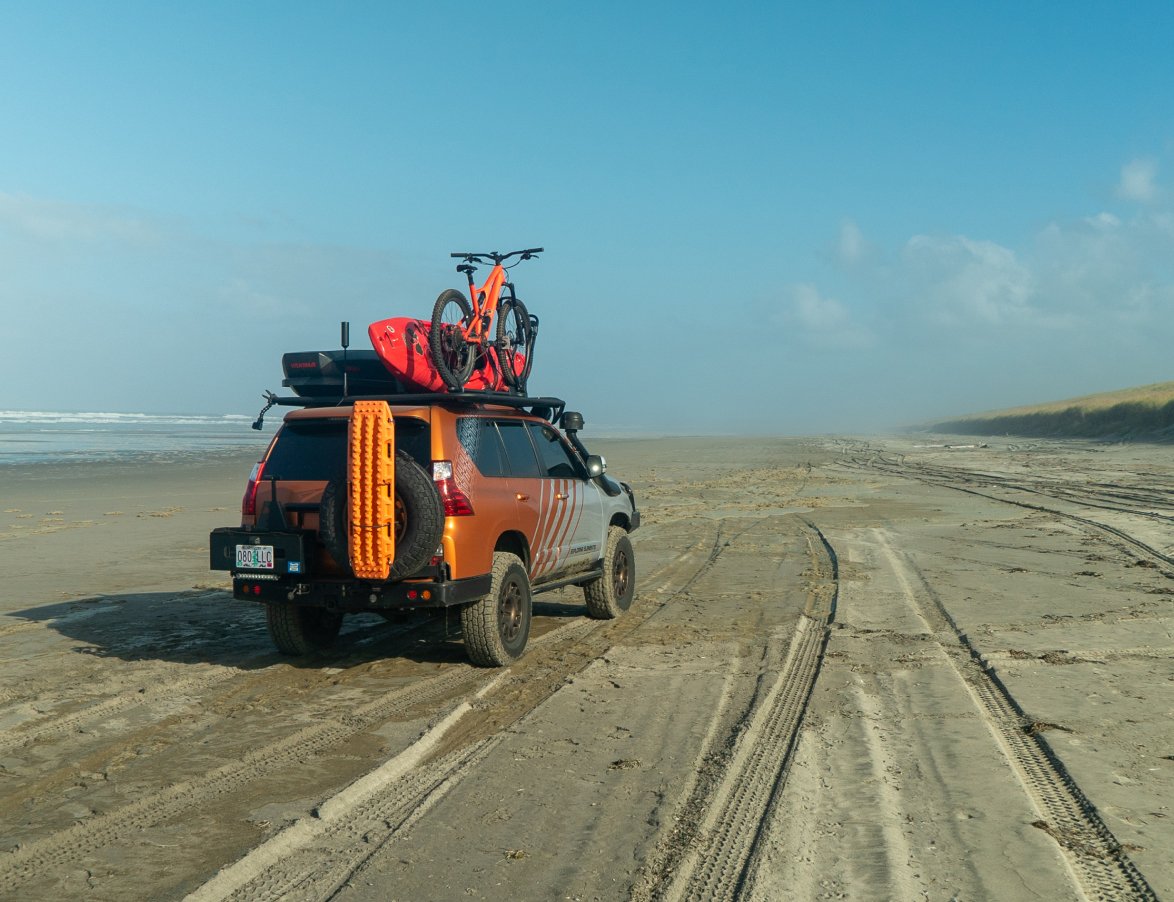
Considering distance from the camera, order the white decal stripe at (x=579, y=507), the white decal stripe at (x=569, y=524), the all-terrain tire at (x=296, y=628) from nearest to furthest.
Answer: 1. the all-terrain tire at (x=296, y=628)
2. the white decal stripe at (x=569, y=524)
3. the white decal stripe at (x=579, y=507)

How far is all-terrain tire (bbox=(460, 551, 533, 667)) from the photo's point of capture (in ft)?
22.6

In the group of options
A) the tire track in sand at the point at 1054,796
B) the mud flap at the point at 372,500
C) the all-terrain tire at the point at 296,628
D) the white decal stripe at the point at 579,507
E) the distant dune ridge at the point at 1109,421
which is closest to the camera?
the tire track in sand at the point at 1054,796

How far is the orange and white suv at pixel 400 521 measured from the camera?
6441 millimetres

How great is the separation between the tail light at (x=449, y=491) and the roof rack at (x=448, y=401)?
0.51m

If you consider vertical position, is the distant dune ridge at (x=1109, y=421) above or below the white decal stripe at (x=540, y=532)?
above

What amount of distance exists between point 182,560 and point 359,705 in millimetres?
7646

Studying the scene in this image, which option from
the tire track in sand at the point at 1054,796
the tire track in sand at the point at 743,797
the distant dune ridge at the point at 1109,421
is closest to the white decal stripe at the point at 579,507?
the tire track in sand at the point at 743,797

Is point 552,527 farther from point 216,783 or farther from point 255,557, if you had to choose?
point 216,783

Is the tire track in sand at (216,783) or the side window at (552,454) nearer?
the tire track in sand at (216,783)

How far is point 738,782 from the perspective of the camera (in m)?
4.68

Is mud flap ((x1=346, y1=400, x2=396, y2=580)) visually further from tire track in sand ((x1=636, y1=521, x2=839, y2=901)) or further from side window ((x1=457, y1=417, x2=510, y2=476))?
tire track in sand ((x1=636, y1=521, x2=839, y2=901))

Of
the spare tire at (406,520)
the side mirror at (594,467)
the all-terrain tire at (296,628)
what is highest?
the side mirror at (594,467)

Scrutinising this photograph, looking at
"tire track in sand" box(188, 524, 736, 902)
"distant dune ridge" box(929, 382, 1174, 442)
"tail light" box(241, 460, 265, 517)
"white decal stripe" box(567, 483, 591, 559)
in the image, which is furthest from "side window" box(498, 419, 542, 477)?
"distant dune ridge" box(929, 382, 1174, 442)

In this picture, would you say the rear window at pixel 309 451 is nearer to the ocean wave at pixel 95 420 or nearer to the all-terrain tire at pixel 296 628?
the all-terrain tire at pixel 296 628
